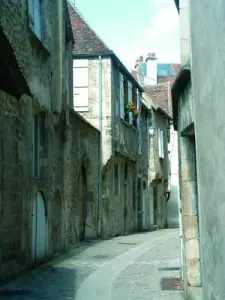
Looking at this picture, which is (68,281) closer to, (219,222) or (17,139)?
(17,139)

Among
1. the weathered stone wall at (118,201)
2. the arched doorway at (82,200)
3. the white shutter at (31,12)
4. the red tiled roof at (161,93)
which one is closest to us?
the white shutter at (31,12)

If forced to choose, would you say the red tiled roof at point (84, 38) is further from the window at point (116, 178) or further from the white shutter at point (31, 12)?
the white shutter at point (31, 12)

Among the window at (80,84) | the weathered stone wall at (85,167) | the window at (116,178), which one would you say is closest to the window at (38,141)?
the weathered stone wall at (85,167)

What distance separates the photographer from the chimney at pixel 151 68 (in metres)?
36.8

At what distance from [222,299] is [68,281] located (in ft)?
18.5

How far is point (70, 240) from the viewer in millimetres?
14359

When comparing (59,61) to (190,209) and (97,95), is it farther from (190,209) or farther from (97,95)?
(190,209)

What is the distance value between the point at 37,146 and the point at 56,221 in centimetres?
222

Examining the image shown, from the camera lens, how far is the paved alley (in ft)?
25.4

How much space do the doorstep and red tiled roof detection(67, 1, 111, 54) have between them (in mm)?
13723

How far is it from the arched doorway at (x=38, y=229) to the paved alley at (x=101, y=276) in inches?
12.4

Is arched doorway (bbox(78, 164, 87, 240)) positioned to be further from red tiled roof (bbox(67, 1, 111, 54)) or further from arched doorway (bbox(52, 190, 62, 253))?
red tiled roof (bbox(67, 1, 111, 54))

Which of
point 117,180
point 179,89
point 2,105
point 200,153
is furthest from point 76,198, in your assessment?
point 200,153

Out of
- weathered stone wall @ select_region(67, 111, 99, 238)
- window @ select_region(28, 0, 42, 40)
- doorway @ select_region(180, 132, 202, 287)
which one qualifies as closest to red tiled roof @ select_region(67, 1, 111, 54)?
weathered stone wall @ select_region(67, 111, 99, 238)
